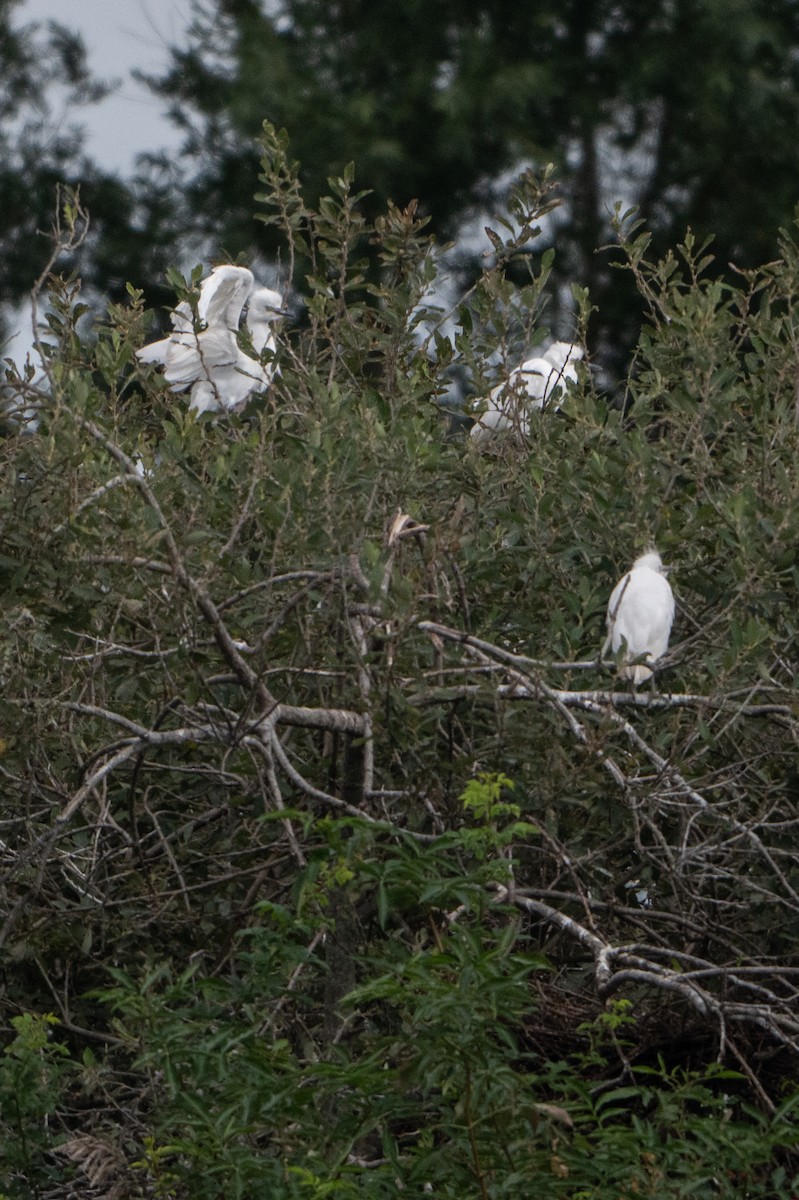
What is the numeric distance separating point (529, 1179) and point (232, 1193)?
36cm

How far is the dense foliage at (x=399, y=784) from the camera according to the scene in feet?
7.39

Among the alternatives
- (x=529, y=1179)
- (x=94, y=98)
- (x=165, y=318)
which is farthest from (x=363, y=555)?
(x=94, y=98)

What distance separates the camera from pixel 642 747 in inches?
104

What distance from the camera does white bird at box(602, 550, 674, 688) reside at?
2988 millimetres

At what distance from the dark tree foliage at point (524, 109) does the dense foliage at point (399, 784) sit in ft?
21.0

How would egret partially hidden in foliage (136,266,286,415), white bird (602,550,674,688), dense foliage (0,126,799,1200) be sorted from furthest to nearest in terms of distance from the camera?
egret partially hidden in foliage (136,266,286,415) → white bird (602,550,674,688) → dense foliage (0,126,799,1200)

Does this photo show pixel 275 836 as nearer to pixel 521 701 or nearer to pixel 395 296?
pixel 521 701

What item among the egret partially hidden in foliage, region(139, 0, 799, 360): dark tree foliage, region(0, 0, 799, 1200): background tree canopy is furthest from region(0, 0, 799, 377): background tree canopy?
region(0, 0, 799, 1200): background tree canopy

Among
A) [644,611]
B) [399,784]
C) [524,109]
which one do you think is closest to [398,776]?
[399,784]

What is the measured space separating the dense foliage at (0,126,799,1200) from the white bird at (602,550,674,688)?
2.2 inches

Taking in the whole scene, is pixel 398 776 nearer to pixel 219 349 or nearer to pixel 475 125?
pixel 219 349

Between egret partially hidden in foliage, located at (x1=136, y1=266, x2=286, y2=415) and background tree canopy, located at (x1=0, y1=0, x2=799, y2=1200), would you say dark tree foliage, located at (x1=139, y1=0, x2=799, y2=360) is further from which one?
background tree canopy, located at (x1=0, y1=0, x2=799, y2=1200)

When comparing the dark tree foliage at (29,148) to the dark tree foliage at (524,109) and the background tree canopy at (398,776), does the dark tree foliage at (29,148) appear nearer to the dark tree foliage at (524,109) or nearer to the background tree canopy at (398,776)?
the dark tree foliage at (524,109)

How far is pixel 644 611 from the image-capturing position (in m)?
3.08
